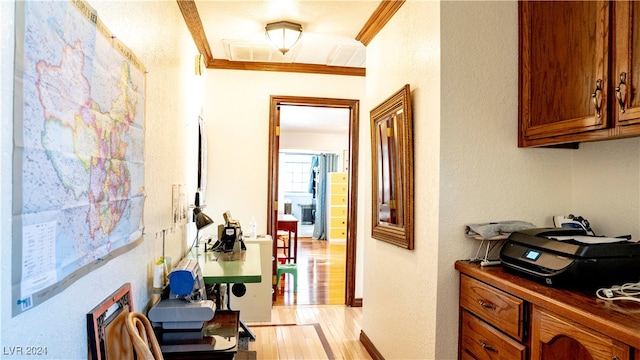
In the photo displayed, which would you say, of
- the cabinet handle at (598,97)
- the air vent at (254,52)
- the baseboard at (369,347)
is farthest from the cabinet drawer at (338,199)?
the cabinet handle at (598,97)

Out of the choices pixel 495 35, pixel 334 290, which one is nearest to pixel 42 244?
pixel 495 35

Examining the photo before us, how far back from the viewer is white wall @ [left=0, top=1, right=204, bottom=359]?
74 centimetres

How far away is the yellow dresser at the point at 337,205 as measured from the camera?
8.81 metres

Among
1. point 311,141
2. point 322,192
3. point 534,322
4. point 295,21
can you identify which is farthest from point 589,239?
point 322,192

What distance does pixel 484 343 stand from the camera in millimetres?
1741

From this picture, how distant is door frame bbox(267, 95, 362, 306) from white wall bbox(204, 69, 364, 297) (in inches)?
2.0

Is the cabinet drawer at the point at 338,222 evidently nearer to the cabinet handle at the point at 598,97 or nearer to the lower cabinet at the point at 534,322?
the lower cabinet at the point at 534,322

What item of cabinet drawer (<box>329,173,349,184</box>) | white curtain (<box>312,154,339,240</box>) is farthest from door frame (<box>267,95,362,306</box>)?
white curtain (<box>312,154,339,240</box>)

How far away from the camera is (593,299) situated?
134 cm

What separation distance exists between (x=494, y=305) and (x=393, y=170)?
1.05 m

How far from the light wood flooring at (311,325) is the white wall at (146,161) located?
1.10 meters

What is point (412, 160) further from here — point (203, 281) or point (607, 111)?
point (203, 281)

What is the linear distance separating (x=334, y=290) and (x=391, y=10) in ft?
10.4

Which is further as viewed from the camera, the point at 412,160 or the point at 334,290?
the point at 334,290
